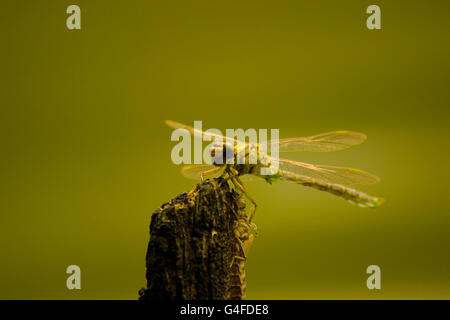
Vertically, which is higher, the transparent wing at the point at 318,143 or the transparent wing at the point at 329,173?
the transparent wing at the point at 318,143

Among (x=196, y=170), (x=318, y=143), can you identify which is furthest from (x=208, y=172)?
(x=318, y=143)

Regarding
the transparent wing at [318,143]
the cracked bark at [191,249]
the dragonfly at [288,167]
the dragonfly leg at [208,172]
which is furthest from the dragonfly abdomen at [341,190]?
the cracked bark at [191,249]

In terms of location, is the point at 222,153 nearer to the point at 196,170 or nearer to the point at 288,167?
the point at 196,170

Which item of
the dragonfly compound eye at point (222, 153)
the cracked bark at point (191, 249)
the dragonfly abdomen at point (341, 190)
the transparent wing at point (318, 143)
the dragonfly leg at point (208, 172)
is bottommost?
the cracked bark at point (191, 249)

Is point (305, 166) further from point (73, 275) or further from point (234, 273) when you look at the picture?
point (73, 275)

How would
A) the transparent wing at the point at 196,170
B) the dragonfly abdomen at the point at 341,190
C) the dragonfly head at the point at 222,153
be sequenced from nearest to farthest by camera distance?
1. the dragonfly head at the point at 222,153
2. the dragonfly abdomen at the point at 341,190
3. the transparent wing at the point at 196,170

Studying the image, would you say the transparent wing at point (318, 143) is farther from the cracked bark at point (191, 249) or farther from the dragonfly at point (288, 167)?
the cracked bark at point (191, 249)
